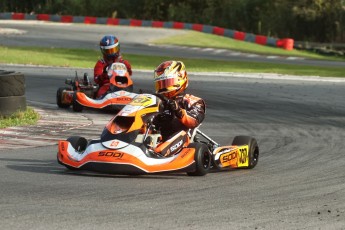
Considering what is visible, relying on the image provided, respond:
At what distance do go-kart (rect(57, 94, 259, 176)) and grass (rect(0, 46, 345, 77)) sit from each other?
15698 millimetres

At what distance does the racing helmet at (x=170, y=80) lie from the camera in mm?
9328

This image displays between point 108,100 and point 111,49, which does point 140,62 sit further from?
point 108,100

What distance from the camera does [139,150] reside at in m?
8.67

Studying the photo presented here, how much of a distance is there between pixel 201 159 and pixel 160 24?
41.2m

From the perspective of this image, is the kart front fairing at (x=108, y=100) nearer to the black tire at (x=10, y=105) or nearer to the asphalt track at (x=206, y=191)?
the asphalt track at (x=206, y=191)

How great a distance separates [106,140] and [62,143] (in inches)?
21.0

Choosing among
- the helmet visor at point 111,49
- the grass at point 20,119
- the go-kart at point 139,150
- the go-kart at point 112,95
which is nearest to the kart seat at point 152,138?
the go-kart at point 139,150

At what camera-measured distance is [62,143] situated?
9070 mm

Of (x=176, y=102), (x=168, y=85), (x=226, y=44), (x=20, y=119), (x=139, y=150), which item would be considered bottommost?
(x=226, y=44)

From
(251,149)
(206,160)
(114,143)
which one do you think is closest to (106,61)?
(251,149)

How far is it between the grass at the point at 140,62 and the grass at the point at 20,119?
11321mm

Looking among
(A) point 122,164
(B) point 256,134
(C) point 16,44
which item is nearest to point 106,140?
(A) point 122,164

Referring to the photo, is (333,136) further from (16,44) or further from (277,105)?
(16,44)

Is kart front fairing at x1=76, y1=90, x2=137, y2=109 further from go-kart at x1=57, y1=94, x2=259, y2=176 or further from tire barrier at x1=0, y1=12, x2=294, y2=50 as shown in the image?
tire barrier at x1=0, y1=12, x2=294, y2=50
